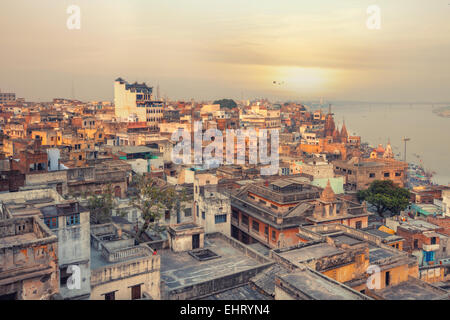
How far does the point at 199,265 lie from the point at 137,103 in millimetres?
62882

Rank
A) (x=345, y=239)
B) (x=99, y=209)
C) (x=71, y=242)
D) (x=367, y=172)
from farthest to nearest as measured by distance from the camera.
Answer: (x=367, y=172) → (x=99, y=209) → (x=345, y=239) → (x=71, y=242)

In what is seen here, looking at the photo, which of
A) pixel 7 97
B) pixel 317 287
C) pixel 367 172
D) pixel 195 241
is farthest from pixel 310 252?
pixel 7 97

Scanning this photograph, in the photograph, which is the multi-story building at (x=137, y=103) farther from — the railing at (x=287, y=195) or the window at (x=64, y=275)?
Result: the window at (x=64, y=275)

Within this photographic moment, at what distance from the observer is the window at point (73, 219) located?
1462cm

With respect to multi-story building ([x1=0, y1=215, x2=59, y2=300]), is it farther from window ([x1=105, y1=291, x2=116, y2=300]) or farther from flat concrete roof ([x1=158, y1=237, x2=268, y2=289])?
flat concrete roof ([x1=158, y1=237, x2=268, y2=289])

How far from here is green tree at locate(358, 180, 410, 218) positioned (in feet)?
114

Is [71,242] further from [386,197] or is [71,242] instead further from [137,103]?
[137,103]

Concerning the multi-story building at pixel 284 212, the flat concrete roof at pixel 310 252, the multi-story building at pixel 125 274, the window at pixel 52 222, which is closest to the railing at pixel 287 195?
the multi-story building at pixel 284 212

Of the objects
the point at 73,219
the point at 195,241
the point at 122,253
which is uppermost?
the point at 73,219

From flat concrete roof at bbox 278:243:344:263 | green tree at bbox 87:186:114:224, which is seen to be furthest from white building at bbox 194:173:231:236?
flat concrete roof at bbox 278:243:344:263

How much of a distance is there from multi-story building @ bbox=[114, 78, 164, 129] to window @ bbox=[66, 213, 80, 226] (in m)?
59.7

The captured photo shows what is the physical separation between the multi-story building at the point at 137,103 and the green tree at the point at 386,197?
46108 millimetres

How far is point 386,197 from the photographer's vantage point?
3500 cm
